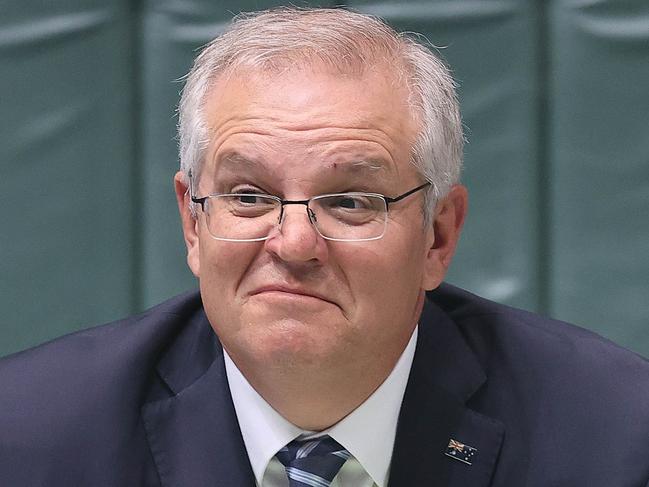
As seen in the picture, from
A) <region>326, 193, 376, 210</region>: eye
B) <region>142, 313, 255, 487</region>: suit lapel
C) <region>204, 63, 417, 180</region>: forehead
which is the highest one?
<region>204, 63, 417, 180</region>: forehead

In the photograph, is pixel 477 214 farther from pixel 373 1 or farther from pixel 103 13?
pixel 103 13

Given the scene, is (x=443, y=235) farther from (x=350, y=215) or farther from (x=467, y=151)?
(x=467, y=151)

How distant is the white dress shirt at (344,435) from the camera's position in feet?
4.67

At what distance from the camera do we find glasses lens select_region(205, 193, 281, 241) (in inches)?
52.2

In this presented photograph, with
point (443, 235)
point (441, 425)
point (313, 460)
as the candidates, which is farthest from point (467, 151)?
point (313, 460)

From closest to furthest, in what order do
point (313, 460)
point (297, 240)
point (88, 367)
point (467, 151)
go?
point (297, 240), point (313, 460), point (88, 367), point (467, 151)

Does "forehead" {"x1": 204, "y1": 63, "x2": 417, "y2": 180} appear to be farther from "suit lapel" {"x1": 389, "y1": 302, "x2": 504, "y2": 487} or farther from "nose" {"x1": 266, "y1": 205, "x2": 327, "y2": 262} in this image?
"suit lapel" {"x1": 389, "y1": 302, "x2": 504, "y2": 487}

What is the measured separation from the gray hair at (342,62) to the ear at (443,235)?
0.03 metres

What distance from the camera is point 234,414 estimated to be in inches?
58.0

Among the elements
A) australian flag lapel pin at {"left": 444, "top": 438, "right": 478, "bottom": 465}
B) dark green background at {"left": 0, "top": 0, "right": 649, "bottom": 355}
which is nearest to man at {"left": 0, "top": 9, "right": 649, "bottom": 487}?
australian flag lapel pin at {"left": 444, "top": 438, "right": 478, "bottom": 465}

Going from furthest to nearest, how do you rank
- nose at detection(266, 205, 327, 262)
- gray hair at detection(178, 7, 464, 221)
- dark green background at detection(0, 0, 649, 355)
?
1. dark green background at detection(0, 0, 649, 355)
2. gray hair at detection(178, 7, 464, 221)
3. nose at detection(266, 205, 327, 262)

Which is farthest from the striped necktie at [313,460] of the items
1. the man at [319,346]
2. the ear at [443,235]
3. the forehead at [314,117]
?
the forehead at [314,117]

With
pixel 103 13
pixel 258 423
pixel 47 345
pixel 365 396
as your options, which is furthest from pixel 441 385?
pixel 103 13

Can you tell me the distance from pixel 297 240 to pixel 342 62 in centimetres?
22
